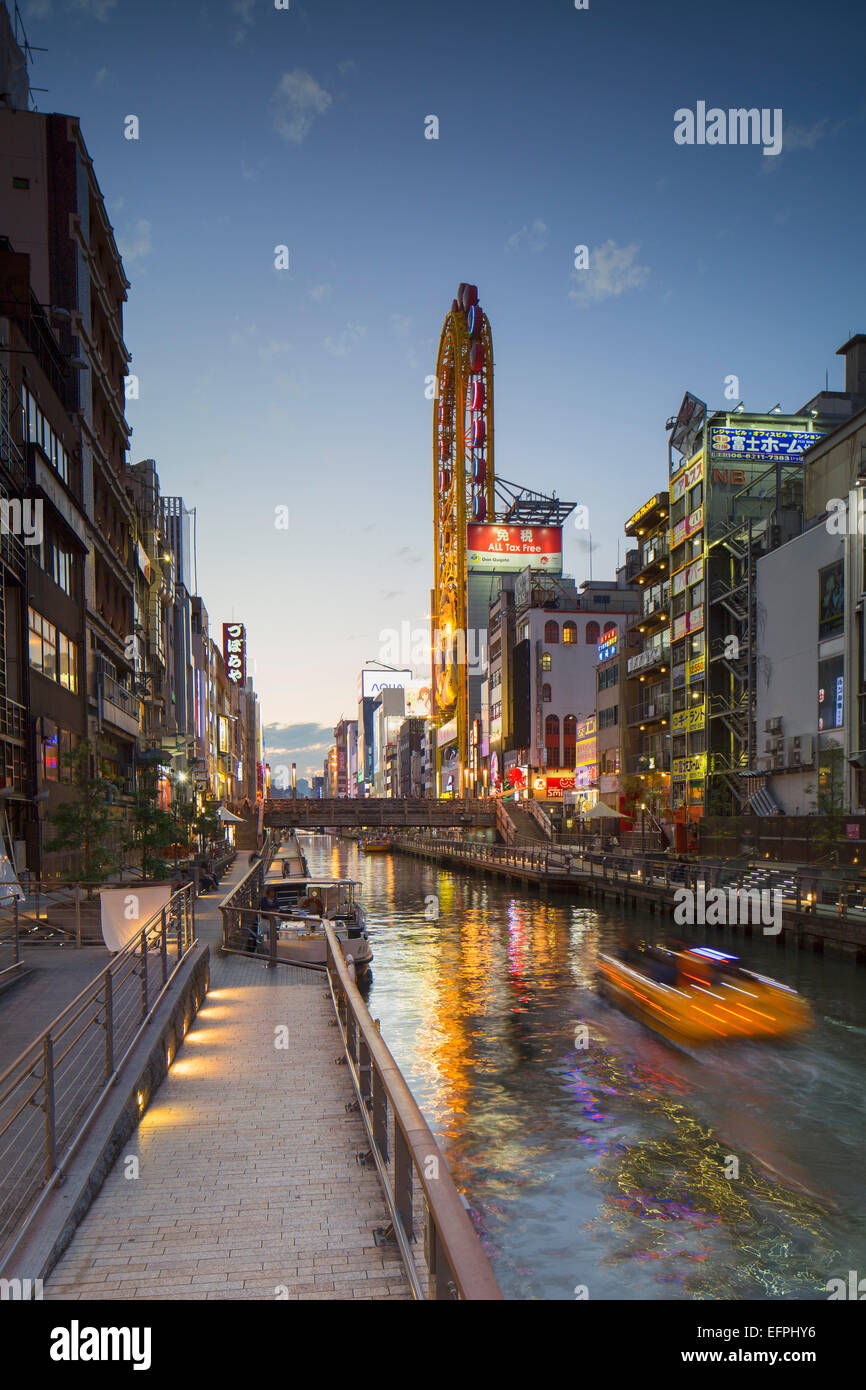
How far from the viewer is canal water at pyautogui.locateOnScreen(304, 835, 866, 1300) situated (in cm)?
1148

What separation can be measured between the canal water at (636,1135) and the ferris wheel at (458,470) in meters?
127

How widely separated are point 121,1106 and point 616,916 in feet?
122

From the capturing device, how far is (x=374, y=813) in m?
95.6

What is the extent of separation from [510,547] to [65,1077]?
154 m

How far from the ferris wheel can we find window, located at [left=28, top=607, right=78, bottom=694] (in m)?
112

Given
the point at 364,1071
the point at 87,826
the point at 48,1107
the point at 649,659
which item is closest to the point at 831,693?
the point at 649,659

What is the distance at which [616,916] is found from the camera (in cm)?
4503

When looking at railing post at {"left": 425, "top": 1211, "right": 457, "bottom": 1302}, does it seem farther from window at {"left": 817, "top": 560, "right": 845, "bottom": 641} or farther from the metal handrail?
window at {"left": 817, "top": 560, "right": 845, "bottom": 641}

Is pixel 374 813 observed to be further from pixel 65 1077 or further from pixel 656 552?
pixel 65 1077

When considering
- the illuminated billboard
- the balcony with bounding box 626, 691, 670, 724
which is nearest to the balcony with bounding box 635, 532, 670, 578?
the balcony with bounding box 626, 691, 670, 724

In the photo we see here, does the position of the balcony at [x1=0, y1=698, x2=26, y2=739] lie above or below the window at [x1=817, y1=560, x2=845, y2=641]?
below

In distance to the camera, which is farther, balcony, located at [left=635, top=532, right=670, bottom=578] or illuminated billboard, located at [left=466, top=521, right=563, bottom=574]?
illuminated billboard, located at [left=466, top=521, right=563, bottom=574]

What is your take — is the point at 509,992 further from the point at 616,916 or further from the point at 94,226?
the point at 94,226
